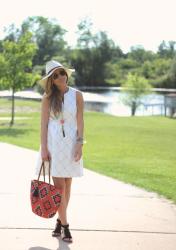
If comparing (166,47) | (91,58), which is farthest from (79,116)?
(166,47)

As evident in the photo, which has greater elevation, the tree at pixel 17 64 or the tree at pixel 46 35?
the tree at pixel 46 35

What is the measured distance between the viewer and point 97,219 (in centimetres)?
595

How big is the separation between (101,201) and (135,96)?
→ 40033mm

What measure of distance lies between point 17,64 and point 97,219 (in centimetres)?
1776

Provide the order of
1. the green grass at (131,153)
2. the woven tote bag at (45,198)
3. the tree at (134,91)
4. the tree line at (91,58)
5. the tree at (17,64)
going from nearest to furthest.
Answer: the woven tote bag at (45,198) < the green grass at (131,153) < the tree at (17,64) < the tree at (134,91) < the tree line at (91,58)

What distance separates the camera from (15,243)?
503 cm

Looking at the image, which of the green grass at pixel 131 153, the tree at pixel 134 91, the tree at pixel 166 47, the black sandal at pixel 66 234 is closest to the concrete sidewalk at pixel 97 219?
the black sandal at pixel 66 234

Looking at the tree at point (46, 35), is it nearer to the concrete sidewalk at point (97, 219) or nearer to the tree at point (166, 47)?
the tree at point (166, 47)

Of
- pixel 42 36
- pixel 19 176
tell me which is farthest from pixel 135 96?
pixel 42 36

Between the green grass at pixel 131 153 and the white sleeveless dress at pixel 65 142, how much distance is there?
98.6 inches

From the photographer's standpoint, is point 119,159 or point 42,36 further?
point 42,36

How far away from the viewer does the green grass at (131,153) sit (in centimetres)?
885

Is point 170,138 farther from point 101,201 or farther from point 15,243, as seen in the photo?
point 15,243

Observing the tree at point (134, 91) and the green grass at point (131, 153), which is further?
the tree at point (134, 91)
